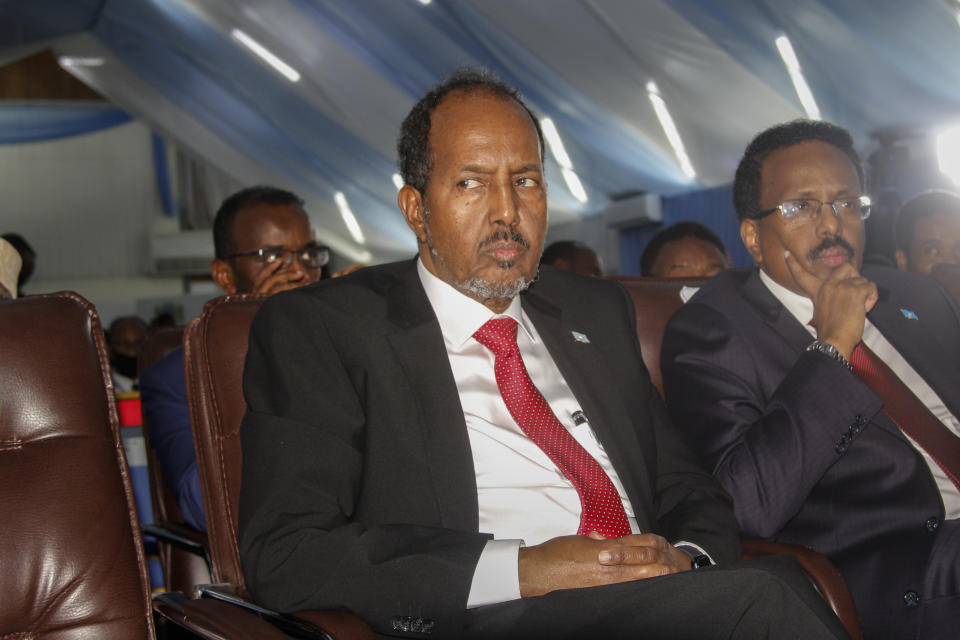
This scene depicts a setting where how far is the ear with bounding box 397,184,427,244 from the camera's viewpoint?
161 centimetres

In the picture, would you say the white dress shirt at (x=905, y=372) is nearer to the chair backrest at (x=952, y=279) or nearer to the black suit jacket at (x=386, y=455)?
the black suit jacket at (x=386, y=455)

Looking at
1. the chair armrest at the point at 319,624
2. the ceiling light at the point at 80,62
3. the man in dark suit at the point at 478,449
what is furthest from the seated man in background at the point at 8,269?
the ceiling light at the point at 80,62

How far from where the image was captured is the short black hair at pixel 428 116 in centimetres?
158

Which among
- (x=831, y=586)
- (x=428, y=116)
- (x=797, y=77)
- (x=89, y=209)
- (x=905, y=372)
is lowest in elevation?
(x=831, y=586)

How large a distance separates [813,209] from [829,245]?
0.27 feet

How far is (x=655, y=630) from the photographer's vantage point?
1.07 meters

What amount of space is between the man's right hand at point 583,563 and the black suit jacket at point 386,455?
8 centimetres

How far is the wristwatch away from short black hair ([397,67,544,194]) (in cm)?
62

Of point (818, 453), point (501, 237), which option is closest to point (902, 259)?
point (818, 453)

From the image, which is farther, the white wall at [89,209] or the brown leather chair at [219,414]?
the white wall at [89,209]

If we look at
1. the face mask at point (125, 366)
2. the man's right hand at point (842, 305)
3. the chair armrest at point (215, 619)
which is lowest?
the chair armrest at point (215, 619)

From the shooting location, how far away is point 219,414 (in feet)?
5.27

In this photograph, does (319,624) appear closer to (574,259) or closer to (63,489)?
(63,489)

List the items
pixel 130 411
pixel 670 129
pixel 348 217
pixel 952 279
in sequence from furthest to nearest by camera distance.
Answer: pixel 348 217 → pixel 670 129 → pixel 130 411 → pixel 952 279
